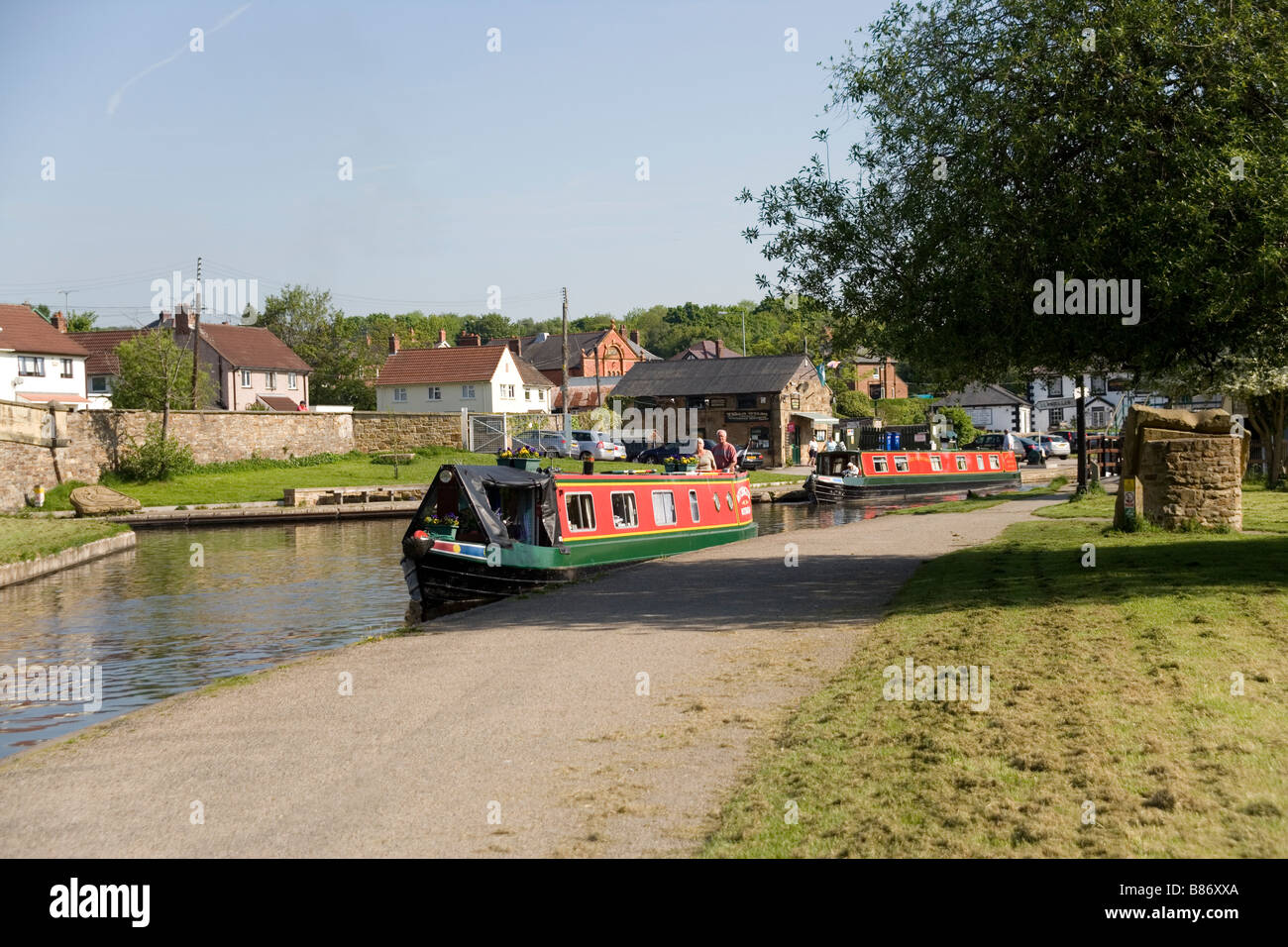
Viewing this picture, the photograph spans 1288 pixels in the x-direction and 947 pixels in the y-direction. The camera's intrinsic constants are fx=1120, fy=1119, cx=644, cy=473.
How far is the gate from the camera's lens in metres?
56.7

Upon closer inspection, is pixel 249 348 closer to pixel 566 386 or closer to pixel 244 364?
pixel 244 364

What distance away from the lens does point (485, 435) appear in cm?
5731

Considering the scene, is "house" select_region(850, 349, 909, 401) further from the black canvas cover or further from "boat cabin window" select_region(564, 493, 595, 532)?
the black canvas cover

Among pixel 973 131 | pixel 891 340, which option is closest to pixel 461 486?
pixel 891 340

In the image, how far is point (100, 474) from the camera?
43562 millimetres

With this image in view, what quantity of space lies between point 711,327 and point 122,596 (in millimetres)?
138547

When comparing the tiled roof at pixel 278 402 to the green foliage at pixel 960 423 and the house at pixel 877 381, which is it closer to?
the house at pixel 877 381

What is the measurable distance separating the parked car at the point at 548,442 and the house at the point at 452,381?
13.9 metres

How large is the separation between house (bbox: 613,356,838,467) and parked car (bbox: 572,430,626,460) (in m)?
10.9

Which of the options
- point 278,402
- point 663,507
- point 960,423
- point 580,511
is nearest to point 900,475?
point 663,507

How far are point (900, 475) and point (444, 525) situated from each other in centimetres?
2983
